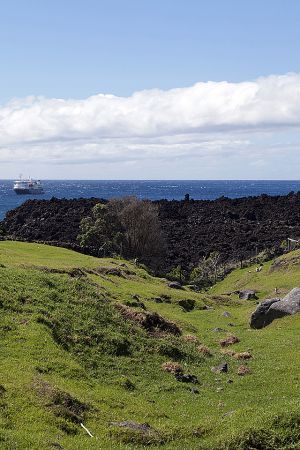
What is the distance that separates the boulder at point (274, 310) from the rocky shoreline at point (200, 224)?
2159 inches

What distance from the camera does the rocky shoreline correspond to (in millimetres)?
110231

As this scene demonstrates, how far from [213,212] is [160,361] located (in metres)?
122

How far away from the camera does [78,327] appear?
28078 mm

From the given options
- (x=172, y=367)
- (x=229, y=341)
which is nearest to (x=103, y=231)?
(x=229, y=341)

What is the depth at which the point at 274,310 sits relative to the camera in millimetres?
40188

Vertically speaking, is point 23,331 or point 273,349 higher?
point 23,331

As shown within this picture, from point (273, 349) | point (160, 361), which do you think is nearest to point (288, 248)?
point (273, 349)

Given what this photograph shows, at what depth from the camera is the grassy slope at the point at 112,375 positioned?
1736cm

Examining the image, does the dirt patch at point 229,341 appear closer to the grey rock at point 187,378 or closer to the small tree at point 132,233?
the grey rock at point 187,378

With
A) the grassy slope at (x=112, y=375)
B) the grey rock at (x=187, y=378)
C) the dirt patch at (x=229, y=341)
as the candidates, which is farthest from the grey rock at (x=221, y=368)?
the dirt patch at (x=229, y=341)

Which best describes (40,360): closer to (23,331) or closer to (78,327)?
(23,331)

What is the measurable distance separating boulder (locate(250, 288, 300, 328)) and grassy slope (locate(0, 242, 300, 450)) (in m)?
0.89

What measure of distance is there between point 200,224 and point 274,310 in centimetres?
9871

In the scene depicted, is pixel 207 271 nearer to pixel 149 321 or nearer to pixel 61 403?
pixel 149 321
